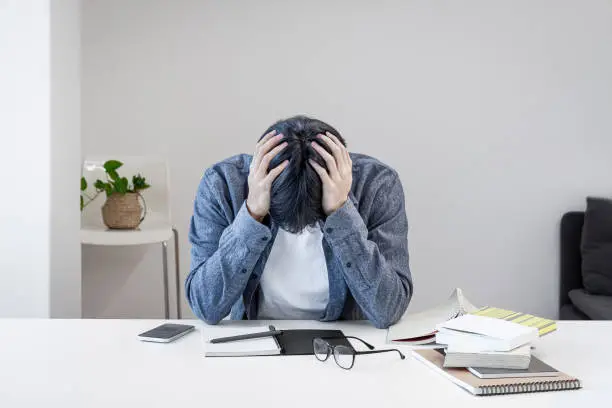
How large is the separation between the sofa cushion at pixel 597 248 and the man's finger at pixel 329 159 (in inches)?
98.5

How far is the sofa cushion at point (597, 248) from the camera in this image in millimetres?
3410

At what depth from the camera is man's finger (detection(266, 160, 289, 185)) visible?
1368 mm

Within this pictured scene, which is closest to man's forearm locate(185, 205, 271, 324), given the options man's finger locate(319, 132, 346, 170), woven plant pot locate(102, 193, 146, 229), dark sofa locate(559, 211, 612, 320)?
man's finger locate(319, 132, 346, 170)

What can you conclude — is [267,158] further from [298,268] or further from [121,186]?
[121,186]

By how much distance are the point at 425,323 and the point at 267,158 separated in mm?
470

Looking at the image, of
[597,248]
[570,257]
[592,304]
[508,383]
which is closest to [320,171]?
[508,383]

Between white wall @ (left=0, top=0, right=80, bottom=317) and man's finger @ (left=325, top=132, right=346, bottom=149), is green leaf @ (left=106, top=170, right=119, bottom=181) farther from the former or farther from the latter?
man's finger @ (left=325, top=132, right=346, bottom=149)

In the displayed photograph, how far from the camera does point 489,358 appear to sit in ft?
3.61

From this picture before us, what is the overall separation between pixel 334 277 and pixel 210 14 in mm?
2333

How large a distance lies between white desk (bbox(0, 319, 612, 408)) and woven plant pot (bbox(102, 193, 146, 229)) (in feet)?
5.20

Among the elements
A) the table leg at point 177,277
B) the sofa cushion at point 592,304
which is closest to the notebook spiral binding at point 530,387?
the sofa cushion at point 592,304

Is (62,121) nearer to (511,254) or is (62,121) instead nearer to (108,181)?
(108,181)

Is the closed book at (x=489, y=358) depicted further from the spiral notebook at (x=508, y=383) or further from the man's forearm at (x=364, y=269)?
the man's forearm at (x=364, y=269)

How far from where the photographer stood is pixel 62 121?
2.15 m
